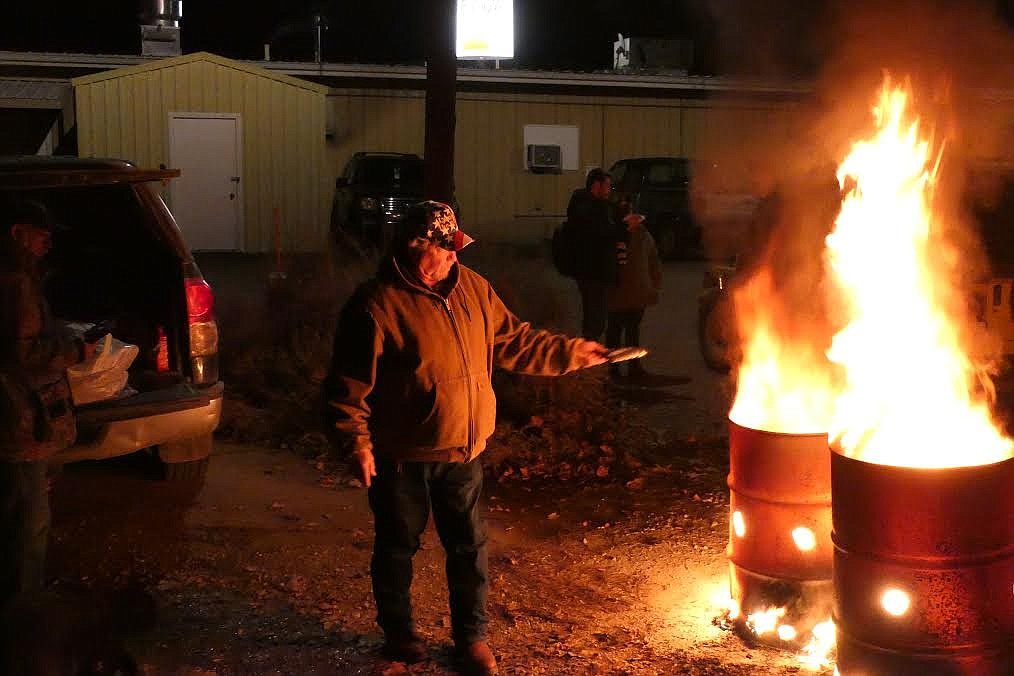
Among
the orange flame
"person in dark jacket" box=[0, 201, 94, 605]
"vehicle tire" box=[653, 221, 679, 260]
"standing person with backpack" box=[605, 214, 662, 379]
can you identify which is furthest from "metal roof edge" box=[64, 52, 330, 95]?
the orange flame

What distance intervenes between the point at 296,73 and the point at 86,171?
716 inches

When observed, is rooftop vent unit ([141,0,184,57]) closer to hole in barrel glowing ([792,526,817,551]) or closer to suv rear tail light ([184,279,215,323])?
suv rear tail light ([184,279,215,323])

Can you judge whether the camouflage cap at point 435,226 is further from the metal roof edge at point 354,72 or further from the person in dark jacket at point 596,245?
the metal roof edge at point 354,72

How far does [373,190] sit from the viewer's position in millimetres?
20531

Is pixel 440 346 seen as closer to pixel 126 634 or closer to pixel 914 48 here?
pixel 126 634

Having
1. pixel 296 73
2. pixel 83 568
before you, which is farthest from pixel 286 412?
pixel 296 73

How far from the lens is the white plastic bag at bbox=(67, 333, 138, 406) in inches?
216

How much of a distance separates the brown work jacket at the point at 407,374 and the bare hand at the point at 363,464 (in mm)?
18

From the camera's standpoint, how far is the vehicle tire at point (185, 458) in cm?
664

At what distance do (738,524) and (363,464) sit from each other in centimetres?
143

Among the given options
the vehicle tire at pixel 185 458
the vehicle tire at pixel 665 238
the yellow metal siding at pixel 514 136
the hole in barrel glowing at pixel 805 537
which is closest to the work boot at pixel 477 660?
the hole in barrel glowing at pixel 805 537

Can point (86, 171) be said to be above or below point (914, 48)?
below

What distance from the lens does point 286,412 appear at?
8.07 meters

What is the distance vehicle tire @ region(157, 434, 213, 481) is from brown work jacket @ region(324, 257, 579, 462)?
8.59 ft
